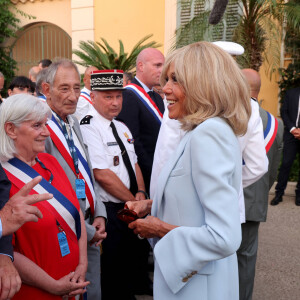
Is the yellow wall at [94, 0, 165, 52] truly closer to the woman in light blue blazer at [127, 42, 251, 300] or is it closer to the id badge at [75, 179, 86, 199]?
the id badge at [75, 179, 86, 199]

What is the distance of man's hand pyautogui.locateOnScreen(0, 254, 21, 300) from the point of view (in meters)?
1.66

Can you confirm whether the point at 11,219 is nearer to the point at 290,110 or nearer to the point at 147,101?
the point at 147,101

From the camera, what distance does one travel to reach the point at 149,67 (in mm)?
3967

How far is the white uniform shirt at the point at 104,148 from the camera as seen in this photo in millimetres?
2879

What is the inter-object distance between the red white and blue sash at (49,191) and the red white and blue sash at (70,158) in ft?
1.44

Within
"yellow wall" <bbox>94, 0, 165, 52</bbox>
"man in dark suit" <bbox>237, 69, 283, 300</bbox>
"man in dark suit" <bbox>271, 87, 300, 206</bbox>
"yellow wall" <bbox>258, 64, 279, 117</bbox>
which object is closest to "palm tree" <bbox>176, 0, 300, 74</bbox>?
"yellow wall" <bbox>258, 64, 279, 117</bbox>

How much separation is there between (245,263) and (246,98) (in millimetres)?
1936

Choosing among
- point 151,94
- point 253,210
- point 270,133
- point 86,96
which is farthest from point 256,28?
point 253,210

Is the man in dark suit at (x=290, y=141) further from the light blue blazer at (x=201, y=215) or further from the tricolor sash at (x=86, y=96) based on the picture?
the light blue blazer at (x=201, y=215)

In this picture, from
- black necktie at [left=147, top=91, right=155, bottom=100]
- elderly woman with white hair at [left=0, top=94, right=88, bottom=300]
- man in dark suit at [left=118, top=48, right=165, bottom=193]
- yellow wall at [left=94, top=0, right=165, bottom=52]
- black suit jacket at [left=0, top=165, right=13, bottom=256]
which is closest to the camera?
black suit jacket at [left=0, top=165, right=13, bottom=256]

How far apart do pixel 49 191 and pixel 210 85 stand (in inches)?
40.2

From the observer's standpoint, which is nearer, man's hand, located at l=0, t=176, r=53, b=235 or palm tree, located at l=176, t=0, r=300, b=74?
man's hand, located at l=0, t=176, r=53, b=235

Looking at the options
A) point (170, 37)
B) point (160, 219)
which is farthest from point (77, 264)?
point (170, 37)

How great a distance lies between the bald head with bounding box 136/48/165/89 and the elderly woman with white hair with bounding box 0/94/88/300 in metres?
2.00
